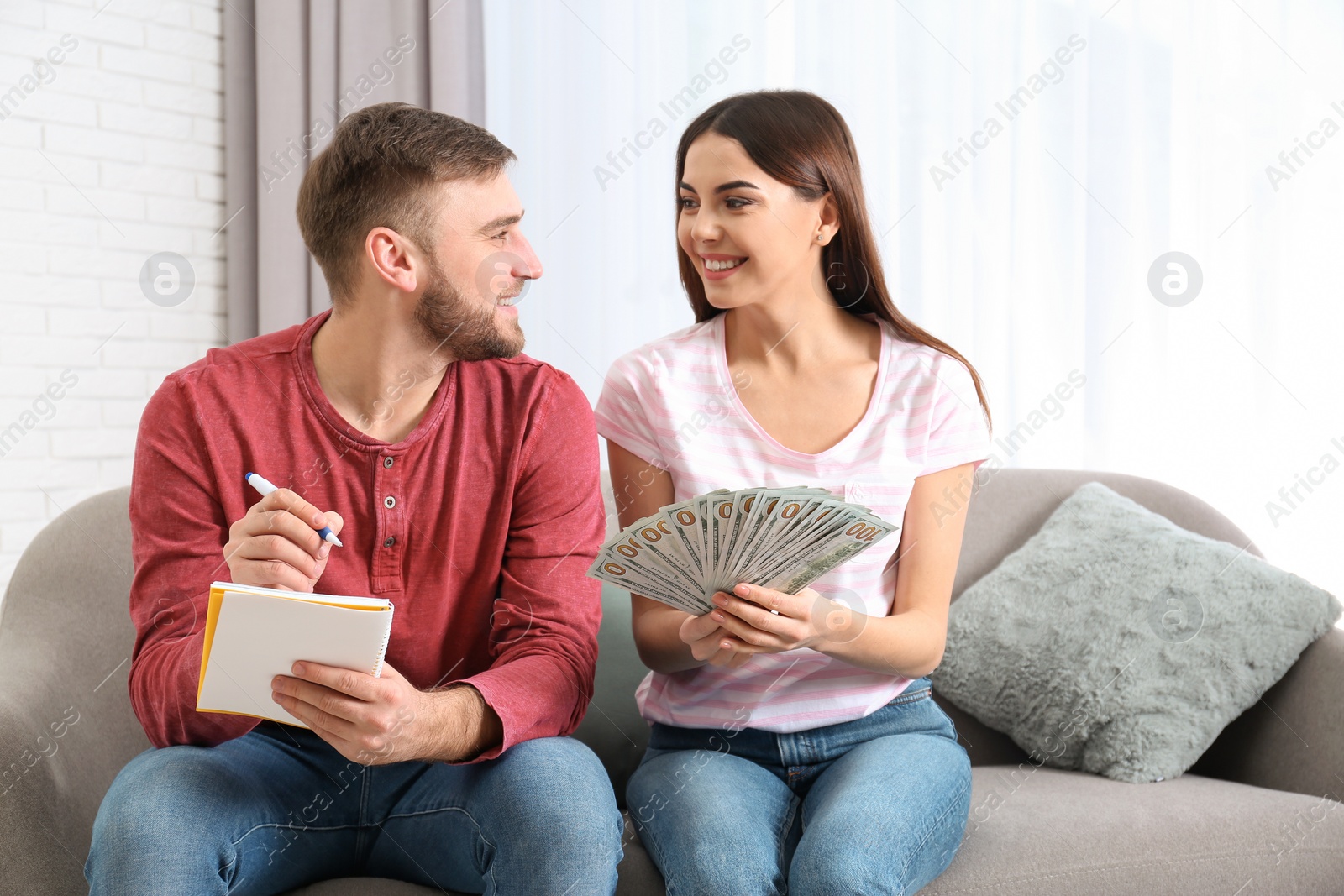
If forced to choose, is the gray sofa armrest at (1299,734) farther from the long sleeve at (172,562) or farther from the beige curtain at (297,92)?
the beige curtain at (297,92)

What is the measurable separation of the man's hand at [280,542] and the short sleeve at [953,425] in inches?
36.1

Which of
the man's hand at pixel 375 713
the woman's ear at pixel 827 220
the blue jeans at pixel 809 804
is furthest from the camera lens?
the woman's ear at pixel 827 220

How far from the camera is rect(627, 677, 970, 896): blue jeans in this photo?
1.31 m

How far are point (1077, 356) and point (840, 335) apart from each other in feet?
3.19

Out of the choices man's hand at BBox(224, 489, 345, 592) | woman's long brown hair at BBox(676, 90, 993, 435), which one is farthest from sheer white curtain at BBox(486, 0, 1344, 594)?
man's hand at BBox(224, 489, 345, 592)

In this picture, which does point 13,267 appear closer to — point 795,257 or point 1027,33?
point 795,257

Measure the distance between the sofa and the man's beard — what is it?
62 cm

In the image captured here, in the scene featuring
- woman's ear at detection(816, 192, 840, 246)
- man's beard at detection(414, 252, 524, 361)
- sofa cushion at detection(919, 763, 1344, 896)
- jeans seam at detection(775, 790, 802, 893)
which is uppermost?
woman's ear at detection(816, 192, 840, 246)

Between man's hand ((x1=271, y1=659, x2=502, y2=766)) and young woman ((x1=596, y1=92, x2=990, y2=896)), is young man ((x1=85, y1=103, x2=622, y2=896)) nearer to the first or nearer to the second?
man's hand ((x1=271, y1=659, x2=502, y2=766))

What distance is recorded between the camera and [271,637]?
115cm

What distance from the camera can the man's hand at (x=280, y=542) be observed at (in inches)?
49.3

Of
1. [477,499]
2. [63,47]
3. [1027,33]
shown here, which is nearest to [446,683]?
[477,499]

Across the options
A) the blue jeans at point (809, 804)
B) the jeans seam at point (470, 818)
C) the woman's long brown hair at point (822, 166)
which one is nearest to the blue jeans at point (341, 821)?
the jeans seam at point (470, 818)

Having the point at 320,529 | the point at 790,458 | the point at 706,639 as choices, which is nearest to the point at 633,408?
the point at 790,458
